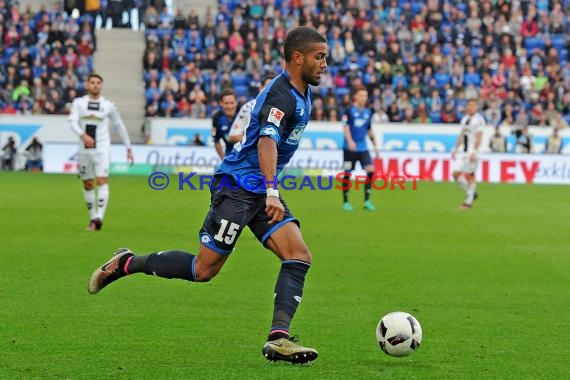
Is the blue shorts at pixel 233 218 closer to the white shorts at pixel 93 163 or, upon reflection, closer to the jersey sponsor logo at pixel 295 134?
the jersey sponsor logo at pixel 295 134

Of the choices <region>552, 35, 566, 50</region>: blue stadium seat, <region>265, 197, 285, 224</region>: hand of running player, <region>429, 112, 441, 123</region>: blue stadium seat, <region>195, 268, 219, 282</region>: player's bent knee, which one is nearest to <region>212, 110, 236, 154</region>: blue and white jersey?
<region>195, 268, 219, 282</region>: player's bent knee

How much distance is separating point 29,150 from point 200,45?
752 cm

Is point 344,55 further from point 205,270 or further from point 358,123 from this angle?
point 205,270

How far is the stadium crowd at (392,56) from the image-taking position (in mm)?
35375

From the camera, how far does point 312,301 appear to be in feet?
32.2

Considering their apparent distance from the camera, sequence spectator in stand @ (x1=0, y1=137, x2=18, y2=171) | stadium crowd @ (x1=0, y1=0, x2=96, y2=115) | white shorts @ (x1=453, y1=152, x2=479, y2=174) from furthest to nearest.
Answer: stadium crowd @ (x1=0, y1=0, x2=96, y2=115), spectator in stand @ (x1=0, y1=137, x2=18, y2=171), white shorts @ (x1=453, y1=152, x2=479, y2=174)

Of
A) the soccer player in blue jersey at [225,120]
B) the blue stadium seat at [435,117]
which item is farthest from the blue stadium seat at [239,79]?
the soccer player in blue jersey at [225,120]

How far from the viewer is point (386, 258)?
43.8ft

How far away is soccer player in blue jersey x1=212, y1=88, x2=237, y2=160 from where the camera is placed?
1619 centimetres

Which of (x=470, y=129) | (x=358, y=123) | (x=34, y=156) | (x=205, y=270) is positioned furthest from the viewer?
(x=34, y=156)

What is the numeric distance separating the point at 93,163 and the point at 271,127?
31.8 feet

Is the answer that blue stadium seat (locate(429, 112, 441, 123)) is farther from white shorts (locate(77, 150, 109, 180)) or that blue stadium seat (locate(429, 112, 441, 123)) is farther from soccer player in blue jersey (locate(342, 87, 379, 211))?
white shorts (locate(77, 150, 109, 180))

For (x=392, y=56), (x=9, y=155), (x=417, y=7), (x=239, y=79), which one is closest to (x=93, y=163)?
(x=9, y=155)

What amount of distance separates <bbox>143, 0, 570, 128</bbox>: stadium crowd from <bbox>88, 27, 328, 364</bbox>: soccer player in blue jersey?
2748 cm
